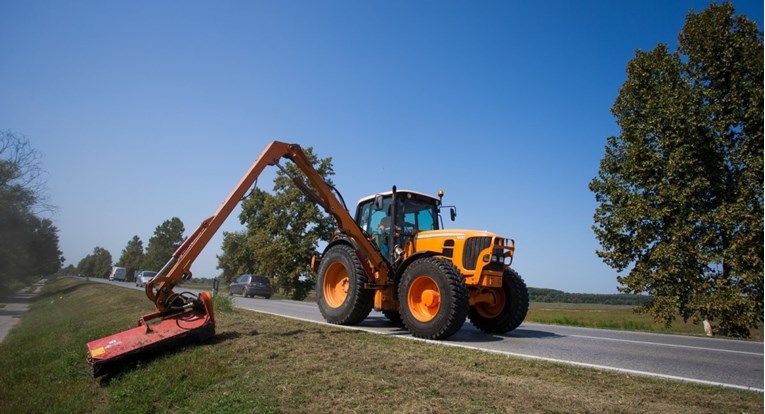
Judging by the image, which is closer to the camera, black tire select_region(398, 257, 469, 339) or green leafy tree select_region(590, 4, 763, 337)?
black tire select_region(398, 257, 469, 339)

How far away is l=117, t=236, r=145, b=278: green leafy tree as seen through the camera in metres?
87.6

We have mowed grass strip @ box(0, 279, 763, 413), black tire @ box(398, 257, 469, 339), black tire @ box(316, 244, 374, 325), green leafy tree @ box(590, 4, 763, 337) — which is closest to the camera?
mowed grass strip @ box(0, 279, 763, 413)

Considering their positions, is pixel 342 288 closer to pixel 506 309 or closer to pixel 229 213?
pixel 229 213

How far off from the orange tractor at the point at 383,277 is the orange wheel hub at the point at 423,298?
18 mm

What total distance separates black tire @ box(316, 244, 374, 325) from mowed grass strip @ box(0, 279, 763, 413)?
1362 millimetres

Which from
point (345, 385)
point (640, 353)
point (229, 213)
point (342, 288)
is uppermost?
point (229, 213)

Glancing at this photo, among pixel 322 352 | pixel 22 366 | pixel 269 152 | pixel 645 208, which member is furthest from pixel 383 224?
pixel 645 208

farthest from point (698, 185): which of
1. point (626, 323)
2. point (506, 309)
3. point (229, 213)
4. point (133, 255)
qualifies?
point (133, 255)

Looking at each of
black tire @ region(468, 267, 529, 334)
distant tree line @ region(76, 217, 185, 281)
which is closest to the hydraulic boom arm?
black tire @ region(468, 267, 529, 334)

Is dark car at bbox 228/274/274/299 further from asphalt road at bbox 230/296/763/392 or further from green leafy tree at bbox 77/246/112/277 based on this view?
green leafy tree at bbox 77/246/112/277

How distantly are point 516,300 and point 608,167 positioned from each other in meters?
11.3

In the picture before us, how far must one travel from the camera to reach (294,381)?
4566 millimetres

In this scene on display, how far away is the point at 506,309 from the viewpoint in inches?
333

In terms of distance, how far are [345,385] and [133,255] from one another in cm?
10082
